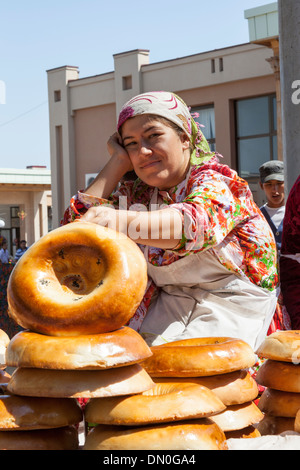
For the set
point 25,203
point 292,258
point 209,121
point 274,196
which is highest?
point 209,121

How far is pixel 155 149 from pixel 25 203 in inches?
1297

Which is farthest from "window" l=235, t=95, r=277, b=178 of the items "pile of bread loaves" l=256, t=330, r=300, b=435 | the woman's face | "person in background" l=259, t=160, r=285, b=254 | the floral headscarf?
"pile of bread loaves" l=256, t=330, r=300, b=435

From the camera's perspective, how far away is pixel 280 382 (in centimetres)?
211

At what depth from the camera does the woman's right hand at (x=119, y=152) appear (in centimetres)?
300

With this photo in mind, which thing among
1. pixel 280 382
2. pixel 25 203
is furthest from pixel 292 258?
pixel 25 203

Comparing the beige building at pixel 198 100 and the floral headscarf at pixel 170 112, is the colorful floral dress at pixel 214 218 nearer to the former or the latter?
the floral headscarf at pixel 170 112

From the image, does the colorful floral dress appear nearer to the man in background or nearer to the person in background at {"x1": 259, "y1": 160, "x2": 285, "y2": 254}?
the man in background

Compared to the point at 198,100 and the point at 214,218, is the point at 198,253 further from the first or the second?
the point at 198,100

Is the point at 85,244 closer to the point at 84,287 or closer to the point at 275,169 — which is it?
the point at 84,287

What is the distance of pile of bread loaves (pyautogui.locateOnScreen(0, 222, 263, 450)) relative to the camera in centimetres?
167

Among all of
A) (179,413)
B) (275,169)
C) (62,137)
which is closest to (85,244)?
(179,413)

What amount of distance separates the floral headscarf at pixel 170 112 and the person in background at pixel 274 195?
377 centimetres

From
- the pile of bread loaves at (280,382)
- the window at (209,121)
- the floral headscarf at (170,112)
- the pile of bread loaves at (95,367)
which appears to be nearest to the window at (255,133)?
the window at (209,121)

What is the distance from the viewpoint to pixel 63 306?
1.78m
